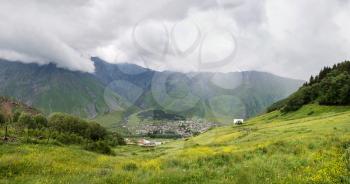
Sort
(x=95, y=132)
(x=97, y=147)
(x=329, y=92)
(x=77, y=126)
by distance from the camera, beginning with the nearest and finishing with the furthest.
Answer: (x=97, y=147) < (x=329, y=92) < (x=77, y=126) < (x=95, y=132)

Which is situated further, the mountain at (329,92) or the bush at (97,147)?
the mountain at (329,92)

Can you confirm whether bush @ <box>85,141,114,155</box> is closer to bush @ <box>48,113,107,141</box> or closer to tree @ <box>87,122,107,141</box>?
bush @ <box>48,113,107,141</box>

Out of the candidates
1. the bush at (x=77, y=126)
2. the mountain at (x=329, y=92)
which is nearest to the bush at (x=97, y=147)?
the bush at (x=77, y=126)

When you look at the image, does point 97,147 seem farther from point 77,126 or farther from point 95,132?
point 95,132

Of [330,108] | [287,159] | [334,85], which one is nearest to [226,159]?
[287,159]

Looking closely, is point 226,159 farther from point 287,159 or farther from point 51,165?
point 51,165

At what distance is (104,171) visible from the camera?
21250 millimetres


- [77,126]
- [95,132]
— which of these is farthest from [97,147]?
[95,132]

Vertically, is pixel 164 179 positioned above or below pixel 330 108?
below

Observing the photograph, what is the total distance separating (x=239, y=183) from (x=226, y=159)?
9.52 m

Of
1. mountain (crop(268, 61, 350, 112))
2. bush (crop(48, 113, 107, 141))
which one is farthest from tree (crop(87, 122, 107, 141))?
mountain (crop(268, 61, 350, 112))

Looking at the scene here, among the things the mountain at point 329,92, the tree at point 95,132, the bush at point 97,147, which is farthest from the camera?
the tree at point 95,132

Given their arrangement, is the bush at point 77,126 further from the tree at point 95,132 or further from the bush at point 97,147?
the bush at point 97,147

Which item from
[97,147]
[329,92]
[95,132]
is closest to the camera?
[97,147]
